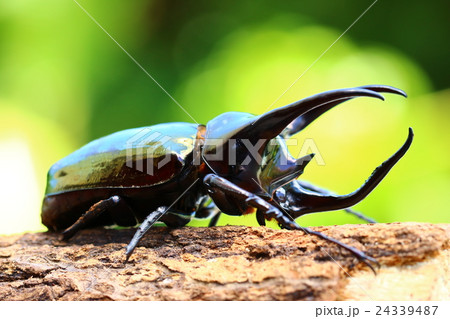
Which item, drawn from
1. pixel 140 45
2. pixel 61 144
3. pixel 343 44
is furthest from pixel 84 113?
pixel 343 44

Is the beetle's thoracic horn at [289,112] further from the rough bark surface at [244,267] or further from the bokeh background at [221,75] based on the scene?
the bokeh background at [221,75]

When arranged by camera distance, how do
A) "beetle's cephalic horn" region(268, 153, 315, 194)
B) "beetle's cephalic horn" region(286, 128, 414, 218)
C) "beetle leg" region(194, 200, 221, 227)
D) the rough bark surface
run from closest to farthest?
the rough bark surface < "beetle's cephalic horn" region(286, 128, 414, 218) < "beetle's cephalic horn" region(268, 153, 315, 194) < "beetle leg" region(194, 200, 221, 227)

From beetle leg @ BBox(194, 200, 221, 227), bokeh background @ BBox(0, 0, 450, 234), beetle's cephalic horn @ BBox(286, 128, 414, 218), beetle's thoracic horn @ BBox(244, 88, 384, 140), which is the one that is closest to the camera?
beetle's thoracic horn @ BBox(244, 88, 384, 140)

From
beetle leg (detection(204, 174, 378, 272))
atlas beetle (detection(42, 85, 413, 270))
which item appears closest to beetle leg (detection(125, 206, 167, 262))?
atlas beetle (detection(42, 85, 413, 270))

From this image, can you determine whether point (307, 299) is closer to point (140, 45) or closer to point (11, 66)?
point (140, 45)

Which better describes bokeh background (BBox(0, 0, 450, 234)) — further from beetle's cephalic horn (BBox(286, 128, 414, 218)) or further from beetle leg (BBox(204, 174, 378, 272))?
beetle leg (BBox(204, 174, 378, 272))
